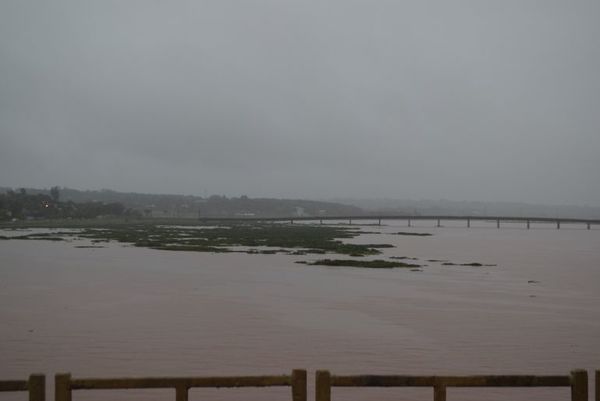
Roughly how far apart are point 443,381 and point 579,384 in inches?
50.5

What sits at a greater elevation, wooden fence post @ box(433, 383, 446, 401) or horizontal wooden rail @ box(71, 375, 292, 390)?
horizontal wooden rail @ box(71, 375, 292, 390)

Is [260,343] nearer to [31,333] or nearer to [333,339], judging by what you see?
[333,339]

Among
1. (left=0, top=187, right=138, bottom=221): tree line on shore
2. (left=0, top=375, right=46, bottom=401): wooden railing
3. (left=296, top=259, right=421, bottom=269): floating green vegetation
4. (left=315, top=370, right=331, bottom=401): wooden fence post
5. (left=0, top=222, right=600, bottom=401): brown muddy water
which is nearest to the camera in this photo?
(left=0, top=375, right=46, bottom=401): wooden railing

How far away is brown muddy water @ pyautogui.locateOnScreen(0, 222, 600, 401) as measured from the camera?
508 inches

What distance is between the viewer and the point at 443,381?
227 inches

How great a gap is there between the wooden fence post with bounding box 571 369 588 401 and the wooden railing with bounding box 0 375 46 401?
4970 mm

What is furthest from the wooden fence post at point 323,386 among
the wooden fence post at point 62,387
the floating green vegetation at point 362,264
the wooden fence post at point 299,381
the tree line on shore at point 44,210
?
the tree line on shore at point 44,210

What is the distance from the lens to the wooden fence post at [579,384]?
225 inches

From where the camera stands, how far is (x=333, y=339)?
52.5 feet

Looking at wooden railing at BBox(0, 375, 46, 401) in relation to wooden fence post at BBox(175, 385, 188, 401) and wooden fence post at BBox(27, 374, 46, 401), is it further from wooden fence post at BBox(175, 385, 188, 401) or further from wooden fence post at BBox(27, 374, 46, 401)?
wooden fence post at BBox(175, 385, 188, 401)

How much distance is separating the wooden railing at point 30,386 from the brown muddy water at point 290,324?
206 inches

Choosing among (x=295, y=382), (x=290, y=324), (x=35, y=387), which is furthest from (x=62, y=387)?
(x=290, y=324)

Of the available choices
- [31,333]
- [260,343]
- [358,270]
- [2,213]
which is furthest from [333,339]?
[2,213]

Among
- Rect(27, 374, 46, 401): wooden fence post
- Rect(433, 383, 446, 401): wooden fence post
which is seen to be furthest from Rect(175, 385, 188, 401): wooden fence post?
Rect(433, 383, 446, 401): wooden fence post
